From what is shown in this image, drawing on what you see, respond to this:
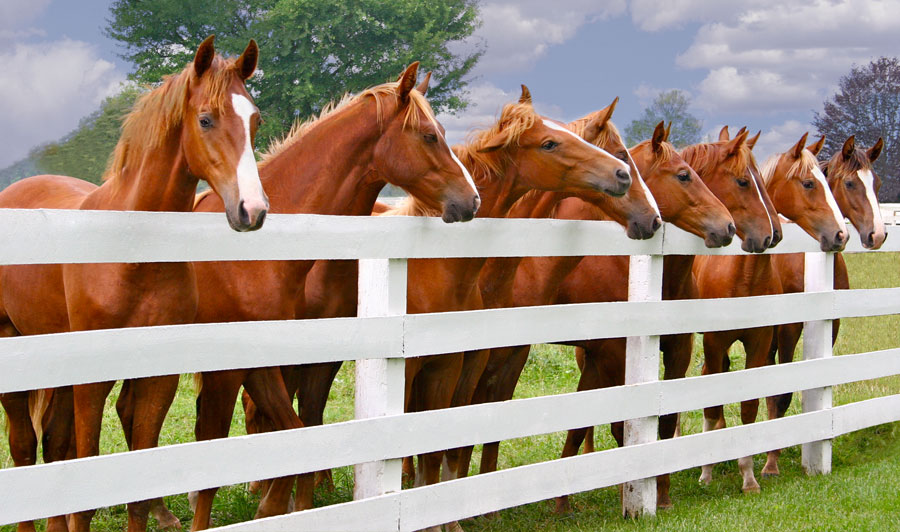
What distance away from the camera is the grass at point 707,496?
14.9 feet

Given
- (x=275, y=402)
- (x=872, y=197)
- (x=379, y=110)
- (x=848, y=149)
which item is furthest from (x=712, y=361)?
(x=275, y=402)

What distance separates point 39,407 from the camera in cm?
451

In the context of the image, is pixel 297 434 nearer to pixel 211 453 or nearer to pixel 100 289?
pixel 211 453

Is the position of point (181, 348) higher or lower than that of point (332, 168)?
lower

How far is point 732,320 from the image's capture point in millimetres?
5051

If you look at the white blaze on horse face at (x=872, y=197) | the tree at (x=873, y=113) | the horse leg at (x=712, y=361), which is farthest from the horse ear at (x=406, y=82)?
the tree at (x=873, y=113)

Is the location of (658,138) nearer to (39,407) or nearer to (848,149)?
(848,149)

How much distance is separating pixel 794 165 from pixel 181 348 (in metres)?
4.86

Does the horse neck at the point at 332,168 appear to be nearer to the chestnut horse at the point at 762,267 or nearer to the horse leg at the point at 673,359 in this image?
the horse leg at the point at 673,359

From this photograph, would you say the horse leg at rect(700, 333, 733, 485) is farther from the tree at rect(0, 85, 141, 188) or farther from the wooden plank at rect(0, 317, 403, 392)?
the tree at rect(0, 85, 141, 188)

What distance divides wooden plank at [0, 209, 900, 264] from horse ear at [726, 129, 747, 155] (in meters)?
1.53

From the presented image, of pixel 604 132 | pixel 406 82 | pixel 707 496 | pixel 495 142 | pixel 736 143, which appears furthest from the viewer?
pixel 736 143

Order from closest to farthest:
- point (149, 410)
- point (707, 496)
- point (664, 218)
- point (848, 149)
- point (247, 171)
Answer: point (247, 171) < point (149, 410) < point (664, 218) < point (707, 496) < point (848, 149)

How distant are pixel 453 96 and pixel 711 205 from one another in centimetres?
3151
